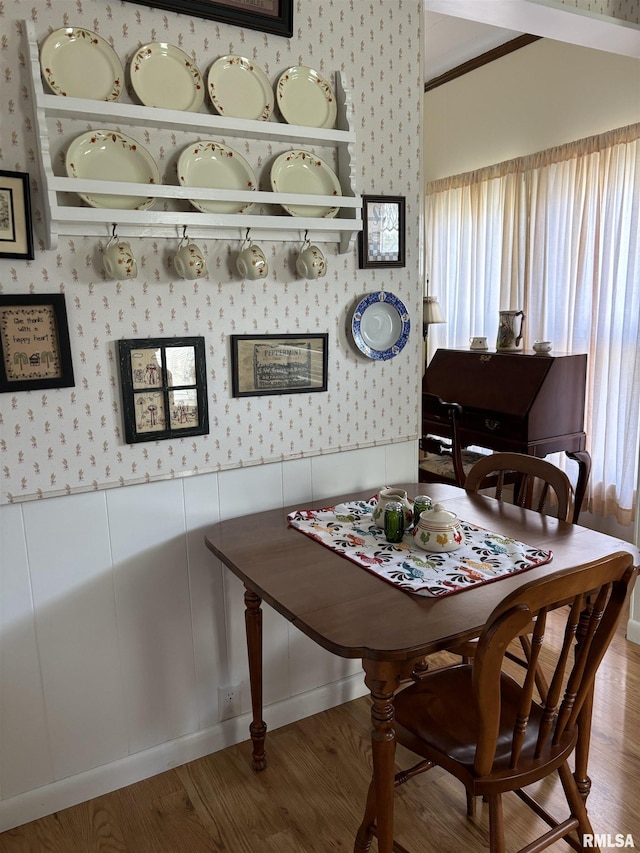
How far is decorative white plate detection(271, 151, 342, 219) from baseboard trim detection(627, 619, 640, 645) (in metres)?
1.97

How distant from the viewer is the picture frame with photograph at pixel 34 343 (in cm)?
165

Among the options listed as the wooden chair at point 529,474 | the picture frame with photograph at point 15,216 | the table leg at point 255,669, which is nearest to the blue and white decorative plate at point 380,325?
the wooden chair at point 529,474

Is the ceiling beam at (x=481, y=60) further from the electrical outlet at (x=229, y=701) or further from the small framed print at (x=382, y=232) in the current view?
the electrical outlet at (x=229, y=701)

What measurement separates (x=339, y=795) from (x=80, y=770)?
0.74 metres

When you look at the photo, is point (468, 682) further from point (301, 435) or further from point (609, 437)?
point (609, 437)

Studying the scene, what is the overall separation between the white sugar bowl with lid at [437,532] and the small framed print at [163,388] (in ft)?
2.27

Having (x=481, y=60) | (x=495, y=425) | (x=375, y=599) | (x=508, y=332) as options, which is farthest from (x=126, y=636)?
(x=481, y=60)

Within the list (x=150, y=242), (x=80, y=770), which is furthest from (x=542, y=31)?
(x=80, y=770)

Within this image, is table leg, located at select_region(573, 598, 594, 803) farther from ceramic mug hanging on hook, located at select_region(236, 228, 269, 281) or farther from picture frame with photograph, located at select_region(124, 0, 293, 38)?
picture frame with photograph, located at select_region(124, 0, 293, 38)

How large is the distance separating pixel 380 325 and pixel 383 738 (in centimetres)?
130

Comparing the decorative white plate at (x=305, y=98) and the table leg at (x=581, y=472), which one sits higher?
the decorative white plate at (x=305, y=98)

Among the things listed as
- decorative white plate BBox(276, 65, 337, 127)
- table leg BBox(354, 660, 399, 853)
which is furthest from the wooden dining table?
decorative white plate BBox(276, 65, 337, 127)

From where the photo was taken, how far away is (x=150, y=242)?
1.79 meters

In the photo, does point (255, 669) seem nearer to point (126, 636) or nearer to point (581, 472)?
point (126, 636)
